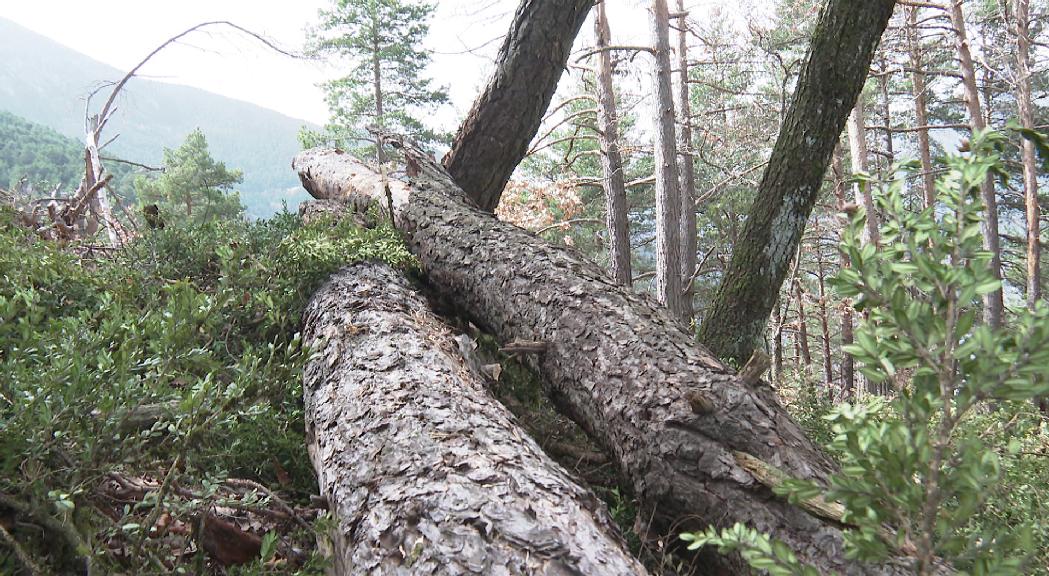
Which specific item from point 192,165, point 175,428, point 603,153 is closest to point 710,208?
point 603,153

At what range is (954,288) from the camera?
34.8 inches

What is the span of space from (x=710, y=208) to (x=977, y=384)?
18.7m

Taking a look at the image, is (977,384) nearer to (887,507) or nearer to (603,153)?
(887,507)

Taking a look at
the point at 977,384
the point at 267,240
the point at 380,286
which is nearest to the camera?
the point at 977,384

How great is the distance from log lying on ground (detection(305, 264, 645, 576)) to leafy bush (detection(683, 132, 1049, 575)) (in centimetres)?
61

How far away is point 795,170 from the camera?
144 inches

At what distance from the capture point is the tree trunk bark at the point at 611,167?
389 inches

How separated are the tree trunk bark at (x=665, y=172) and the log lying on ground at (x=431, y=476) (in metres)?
6.93

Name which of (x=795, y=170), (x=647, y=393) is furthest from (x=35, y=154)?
(x=647, y=393)

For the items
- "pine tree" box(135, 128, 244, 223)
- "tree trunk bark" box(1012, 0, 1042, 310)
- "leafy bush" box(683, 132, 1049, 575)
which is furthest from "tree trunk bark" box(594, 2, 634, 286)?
"pine tree" box(135, 128, 244, 223)

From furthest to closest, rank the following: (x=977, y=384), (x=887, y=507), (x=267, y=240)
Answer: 1. (x=267, y=240)
2. (x=887, y=507)
3. (x=977, y=384)

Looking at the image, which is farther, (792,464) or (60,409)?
(792,464)

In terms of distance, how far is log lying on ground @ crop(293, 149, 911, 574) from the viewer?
2029 mm

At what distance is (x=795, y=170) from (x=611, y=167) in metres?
6.57
